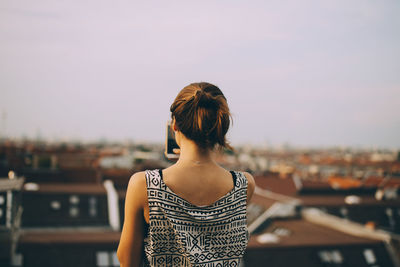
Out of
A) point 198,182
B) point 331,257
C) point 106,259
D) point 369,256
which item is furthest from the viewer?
point 369,256

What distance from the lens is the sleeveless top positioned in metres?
1.48

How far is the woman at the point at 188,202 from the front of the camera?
148 centimetres

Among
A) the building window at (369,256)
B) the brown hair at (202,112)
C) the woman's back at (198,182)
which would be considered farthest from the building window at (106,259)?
the brown hair at (202,112)

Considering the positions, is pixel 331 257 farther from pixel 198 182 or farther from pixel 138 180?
pixel 138 180

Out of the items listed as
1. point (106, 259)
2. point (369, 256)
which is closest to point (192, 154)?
point (106, 259)

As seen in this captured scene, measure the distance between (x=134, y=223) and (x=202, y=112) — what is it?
1.64ft

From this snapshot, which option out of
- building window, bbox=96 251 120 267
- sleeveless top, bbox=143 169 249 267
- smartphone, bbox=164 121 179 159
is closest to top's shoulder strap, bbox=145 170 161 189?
sleeveless top, bbox=143 169 249 267

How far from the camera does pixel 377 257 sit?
1506 centimetres

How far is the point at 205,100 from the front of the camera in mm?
1500

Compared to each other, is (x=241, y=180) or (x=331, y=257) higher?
(x=241, y=180)

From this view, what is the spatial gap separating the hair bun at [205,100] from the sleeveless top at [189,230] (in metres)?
0.31

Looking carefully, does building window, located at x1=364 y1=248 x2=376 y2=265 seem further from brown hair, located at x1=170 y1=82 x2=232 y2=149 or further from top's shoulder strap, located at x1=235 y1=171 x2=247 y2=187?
brown hair, located at x1=170 y1=82 x2=232 y2=149

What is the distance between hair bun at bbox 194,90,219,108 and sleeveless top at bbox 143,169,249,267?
31cm

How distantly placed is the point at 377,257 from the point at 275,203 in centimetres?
648
